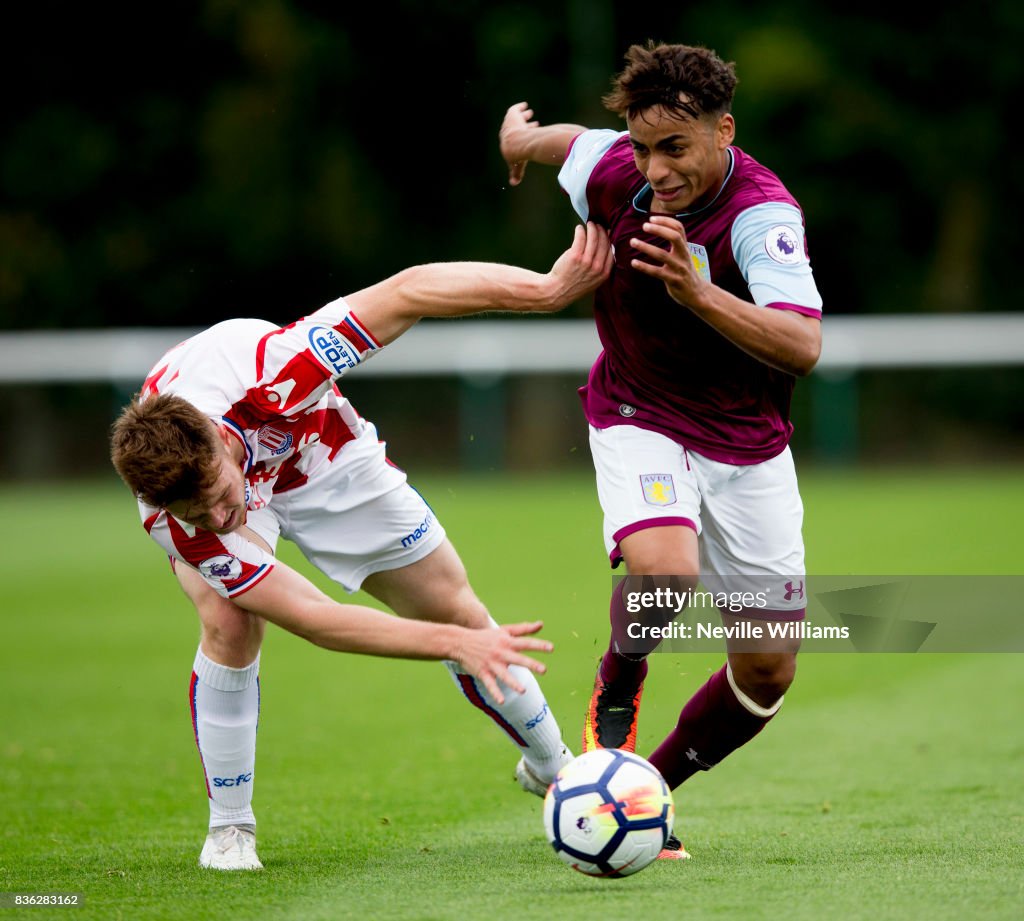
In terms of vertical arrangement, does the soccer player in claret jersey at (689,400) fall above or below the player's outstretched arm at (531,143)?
below

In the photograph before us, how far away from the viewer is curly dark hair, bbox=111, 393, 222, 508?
4441 mm

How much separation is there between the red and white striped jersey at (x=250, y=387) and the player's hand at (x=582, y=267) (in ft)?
2.02

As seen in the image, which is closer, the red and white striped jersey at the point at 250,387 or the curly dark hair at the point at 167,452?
the curly dark hair at the point at 167,452

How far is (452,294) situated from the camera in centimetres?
496

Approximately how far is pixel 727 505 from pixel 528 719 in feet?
3.53

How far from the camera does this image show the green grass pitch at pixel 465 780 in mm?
4539

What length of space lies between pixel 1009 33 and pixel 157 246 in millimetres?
14906

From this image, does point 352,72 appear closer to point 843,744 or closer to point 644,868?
point 843,744

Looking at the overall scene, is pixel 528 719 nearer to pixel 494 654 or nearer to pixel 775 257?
pixel 494 654

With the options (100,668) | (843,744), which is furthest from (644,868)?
(100,668)

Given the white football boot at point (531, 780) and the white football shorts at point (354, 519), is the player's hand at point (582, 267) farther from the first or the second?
the white football boot at point (531, 780)

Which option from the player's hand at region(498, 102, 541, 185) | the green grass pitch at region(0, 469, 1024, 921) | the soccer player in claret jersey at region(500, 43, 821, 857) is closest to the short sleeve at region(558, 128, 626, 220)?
Answer: the soccer player in claret jersey at region(500, 43, 821, 857)

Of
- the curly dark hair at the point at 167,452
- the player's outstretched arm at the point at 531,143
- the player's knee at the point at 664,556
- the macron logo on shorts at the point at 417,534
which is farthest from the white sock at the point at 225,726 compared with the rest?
the player's outstretched arm at the point at 531,143

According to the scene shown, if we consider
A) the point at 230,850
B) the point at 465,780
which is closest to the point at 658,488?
the point at 230,850
